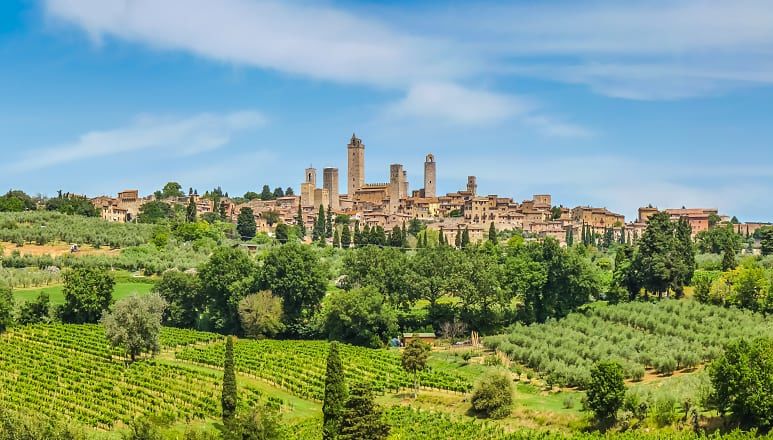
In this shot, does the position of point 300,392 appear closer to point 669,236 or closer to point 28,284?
point 669,236

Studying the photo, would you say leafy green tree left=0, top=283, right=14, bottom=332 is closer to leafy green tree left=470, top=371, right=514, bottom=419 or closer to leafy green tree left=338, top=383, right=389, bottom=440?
leafy green tree left=470, top=371, right=514, bottom=419

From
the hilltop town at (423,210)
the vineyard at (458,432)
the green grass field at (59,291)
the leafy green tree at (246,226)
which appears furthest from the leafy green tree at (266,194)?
the vineyard at (458,432)

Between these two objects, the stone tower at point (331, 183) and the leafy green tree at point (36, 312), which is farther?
the stone tower at point (331, 183)

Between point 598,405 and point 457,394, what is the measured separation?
31.4 ft

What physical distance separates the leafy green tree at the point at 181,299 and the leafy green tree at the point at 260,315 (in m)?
6.07

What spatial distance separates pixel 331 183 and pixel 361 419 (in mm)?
130810

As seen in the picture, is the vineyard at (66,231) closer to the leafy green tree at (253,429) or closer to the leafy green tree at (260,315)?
the leafy green tree at (260,315)

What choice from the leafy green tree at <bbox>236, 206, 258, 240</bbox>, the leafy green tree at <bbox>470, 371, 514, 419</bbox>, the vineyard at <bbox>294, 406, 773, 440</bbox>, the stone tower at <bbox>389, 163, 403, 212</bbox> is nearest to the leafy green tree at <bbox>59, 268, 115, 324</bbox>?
the vineyard at <bbox>294, 406, 773, 440</bbox>

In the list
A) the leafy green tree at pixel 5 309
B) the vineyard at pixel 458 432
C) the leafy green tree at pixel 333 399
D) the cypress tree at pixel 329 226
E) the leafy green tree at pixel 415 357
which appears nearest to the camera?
the leafy green tree at pixel 333 399

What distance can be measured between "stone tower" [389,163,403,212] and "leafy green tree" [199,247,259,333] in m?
90.9

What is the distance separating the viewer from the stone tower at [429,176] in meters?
166

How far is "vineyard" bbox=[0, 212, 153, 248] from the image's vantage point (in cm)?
9450

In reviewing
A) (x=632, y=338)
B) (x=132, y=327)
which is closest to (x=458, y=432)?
(x=632, y=338)

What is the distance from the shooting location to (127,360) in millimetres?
49438
